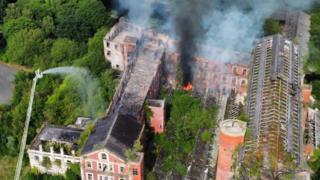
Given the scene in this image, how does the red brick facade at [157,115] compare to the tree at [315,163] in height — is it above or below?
above

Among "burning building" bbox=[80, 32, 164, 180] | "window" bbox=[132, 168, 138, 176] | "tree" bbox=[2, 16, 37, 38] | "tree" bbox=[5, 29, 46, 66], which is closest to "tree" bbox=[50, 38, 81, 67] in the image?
"tree" bbox=[5, 29, 46, 66]

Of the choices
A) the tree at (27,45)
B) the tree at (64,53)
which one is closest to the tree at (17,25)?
the tree at (27,45)

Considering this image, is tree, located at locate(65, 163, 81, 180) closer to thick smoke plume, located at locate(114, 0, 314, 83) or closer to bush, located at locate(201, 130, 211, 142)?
bush, located at locate(201, 130, 211, 142)

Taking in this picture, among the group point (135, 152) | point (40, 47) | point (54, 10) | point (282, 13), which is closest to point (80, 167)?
point (135, 152)

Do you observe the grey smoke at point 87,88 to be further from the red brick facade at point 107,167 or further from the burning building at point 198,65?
the red brick facade at point 107,167

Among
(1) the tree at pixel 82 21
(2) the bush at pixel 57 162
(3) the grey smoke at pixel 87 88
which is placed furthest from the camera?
(1) the tree at pixel 82 21

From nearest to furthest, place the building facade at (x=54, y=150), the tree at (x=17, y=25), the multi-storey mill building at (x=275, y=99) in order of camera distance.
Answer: the multi-storey mill building at (x=275, y=99) < the building facade at (x=54, y=150) < the tree at (x=17, y=25)

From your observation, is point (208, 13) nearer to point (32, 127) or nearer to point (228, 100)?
point (228, 100)
